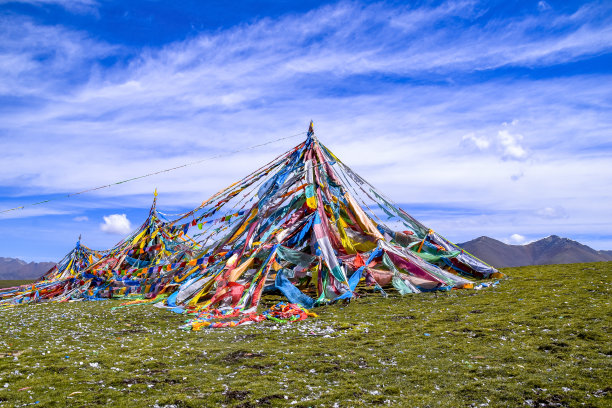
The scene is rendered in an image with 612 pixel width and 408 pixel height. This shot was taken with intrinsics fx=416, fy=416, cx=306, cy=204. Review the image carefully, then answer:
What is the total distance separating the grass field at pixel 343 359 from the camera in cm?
546

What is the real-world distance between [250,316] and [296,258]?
11.4 ft

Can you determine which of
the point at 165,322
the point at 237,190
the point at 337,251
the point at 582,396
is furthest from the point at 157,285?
the point at 582,396

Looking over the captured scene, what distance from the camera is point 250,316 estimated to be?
37.1 feet

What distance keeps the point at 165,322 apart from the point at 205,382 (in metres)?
5.72

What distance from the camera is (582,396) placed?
200 inches

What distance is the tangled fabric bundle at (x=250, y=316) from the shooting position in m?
10.6

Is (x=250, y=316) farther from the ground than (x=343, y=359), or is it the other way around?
(x=250, y=316)

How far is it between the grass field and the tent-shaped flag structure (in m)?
1.82

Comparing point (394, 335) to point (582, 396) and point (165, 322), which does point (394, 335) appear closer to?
point (582, 396)

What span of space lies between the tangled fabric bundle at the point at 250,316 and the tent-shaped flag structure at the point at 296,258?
0.10 feet

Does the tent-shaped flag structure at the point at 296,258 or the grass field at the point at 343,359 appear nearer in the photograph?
the grass field at the point at 343,359

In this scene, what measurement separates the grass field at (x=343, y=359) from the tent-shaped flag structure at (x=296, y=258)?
182 centimetres

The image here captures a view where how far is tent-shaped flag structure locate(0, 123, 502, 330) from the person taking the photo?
42.8 feet

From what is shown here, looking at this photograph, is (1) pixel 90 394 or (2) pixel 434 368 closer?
(1) pixel 90 394
